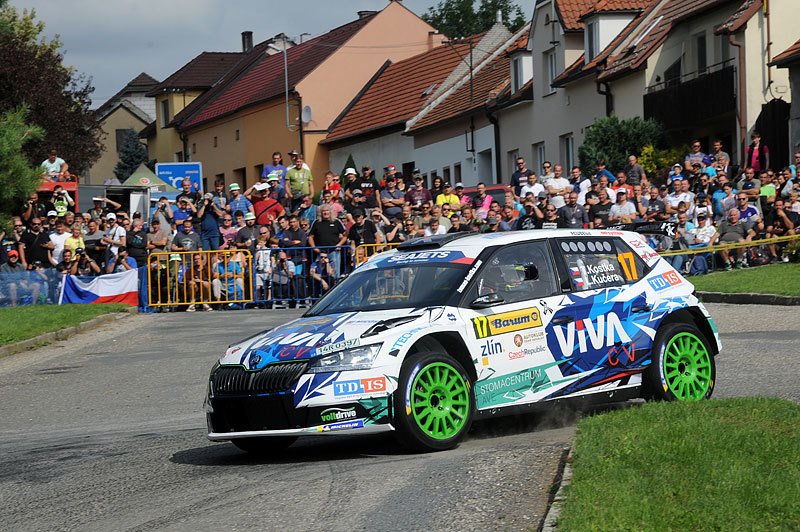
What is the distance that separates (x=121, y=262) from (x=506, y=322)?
19315mm

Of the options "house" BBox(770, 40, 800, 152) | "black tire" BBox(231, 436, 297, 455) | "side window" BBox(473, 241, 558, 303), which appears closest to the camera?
"black tire" BBox(231, 436, 297, 455)

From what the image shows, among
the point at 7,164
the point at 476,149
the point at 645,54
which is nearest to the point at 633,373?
the point at 7,164

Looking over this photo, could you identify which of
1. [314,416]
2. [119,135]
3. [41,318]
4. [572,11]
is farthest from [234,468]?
[119,135]

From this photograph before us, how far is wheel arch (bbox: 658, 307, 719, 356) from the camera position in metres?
11.9

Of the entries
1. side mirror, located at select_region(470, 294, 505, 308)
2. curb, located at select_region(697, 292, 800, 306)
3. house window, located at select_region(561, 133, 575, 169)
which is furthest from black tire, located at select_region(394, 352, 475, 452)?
house window, located at select_region(561, 133, 575, 169)

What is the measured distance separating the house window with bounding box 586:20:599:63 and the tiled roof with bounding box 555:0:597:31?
4.20 ft

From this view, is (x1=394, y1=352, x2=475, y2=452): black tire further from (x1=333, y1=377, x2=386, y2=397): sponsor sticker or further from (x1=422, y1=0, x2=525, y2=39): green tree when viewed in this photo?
(x1=422, y1=0, x2=525, y2=39): green tree

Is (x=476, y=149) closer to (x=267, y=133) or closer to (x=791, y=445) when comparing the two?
(x=267, y=133)

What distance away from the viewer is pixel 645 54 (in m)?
41.5

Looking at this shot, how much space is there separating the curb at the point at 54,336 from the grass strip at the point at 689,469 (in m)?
12.8

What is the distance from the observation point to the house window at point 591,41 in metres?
46.2

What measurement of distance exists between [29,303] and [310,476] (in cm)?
1902

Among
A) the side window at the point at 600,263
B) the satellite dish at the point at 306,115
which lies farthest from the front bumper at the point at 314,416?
the satellite dish at the point at 306,115

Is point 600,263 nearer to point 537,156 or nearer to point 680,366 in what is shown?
point 680,366
